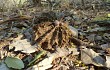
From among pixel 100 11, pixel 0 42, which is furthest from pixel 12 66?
pixel 100 11

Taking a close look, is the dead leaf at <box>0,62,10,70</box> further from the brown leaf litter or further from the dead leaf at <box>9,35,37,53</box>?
the brown leaf litter

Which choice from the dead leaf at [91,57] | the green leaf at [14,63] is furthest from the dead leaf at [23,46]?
the dead leaf at [91,57]

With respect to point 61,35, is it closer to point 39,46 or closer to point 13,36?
point 39,46

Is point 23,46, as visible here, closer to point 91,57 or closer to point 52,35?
point 52,35

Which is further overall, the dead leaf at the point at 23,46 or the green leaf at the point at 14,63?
the dead leaf at the point at 23,46

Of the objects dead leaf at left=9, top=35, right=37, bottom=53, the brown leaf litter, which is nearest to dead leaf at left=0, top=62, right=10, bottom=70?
dead leaf at left=9, top=35, right=37, bottom=53

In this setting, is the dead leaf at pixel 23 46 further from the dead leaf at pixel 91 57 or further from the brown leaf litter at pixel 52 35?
the dead leaf at pixel 91 57

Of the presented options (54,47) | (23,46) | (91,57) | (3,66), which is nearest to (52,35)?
(54,47)

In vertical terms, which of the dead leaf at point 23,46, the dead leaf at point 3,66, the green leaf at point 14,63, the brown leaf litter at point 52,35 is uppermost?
the brown leaf litter at point 52,35

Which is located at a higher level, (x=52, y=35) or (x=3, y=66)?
(x=52, y=35)
